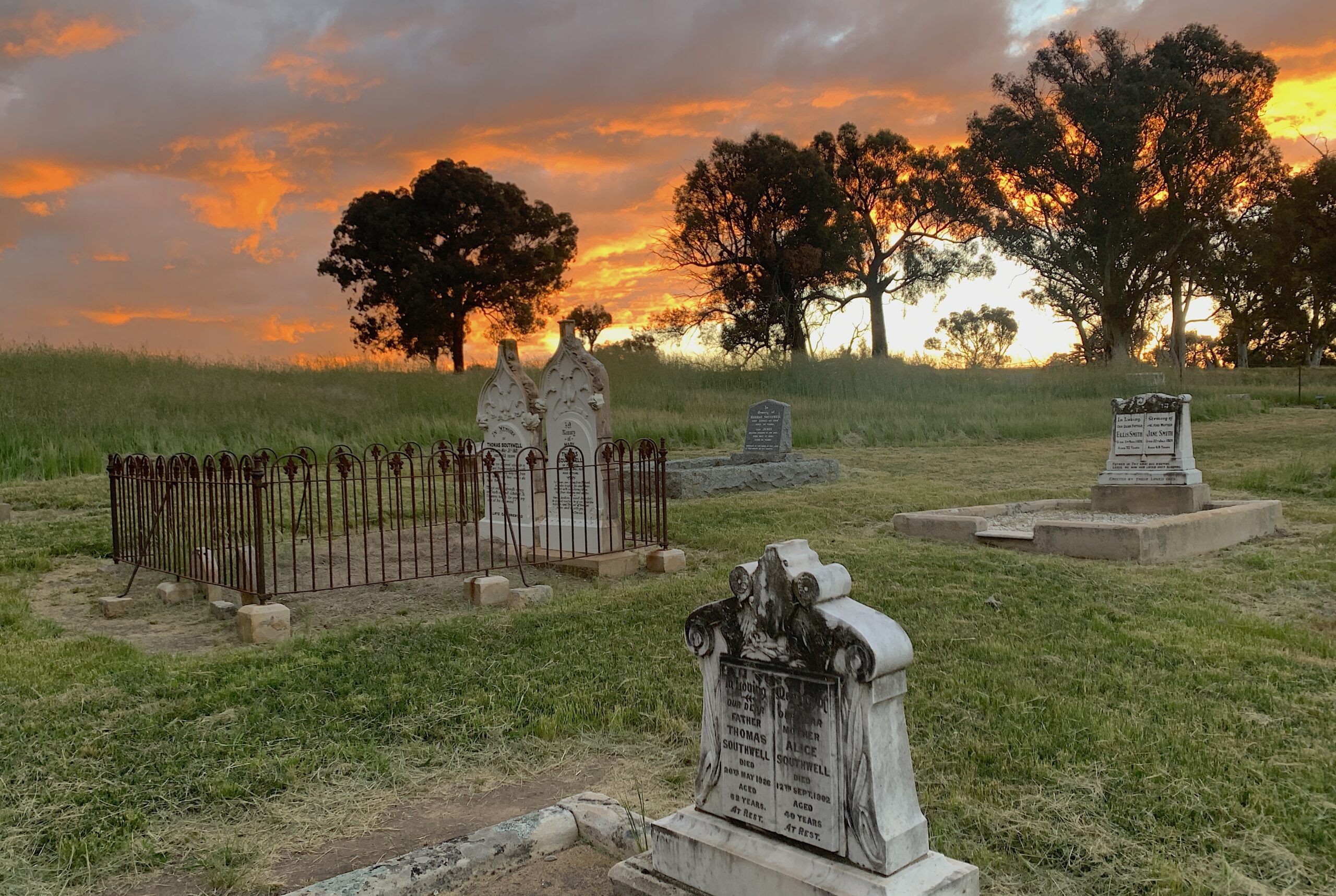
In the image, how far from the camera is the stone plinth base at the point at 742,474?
13672 millimetres

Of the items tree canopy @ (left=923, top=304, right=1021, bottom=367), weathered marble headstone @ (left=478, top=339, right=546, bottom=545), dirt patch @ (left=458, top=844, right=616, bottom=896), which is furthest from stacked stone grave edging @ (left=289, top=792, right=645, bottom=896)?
tree canopy @ (left=923, top=304, right=1021, bottom=367)

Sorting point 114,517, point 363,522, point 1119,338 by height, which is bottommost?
point 363,522

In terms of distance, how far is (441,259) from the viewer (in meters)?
33.2

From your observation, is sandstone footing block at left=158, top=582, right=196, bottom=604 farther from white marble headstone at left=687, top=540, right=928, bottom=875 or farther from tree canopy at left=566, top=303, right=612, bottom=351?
tree canopy at left=566, top=303, right=612, bottom=351

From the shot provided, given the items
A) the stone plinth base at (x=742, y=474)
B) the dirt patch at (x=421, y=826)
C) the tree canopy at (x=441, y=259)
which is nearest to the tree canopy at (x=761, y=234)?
the tree canopy at (x=441, y=259)

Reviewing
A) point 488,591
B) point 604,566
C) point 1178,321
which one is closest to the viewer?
point 488,591

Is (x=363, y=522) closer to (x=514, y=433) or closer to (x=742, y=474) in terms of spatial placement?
(x=514, y=433)

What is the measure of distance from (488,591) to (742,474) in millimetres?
7183

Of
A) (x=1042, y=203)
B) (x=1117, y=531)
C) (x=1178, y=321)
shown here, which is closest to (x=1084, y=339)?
(x=1178, y=321)

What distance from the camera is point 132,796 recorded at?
3863 mm

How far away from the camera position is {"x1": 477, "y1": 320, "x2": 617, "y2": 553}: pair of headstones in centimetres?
933

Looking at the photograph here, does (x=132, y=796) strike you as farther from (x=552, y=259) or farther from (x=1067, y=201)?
(x=1067, y=201)

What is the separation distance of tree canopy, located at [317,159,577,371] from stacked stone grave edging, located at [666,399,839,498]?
62.5 ft

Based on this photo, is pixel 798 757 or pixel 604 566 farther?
pixel 604 566
